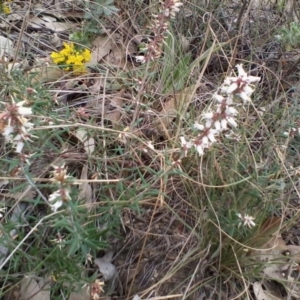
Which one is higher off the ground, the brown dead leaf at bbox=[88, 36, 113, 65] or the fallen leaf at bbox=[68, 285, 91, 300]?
the brown dead leaf at bbox=[88, 36, 113, 65]

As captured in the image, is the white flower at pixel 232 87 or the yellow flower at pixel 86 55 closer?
the white flower at pixel 232 87

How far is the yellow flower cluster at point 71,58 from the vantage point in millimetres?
2047

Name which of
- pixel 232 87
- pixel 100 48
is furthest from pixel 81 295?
pixel 100 48

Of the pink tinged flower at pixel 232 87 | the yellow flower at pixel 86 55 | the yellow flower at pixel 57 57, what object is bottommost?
the yellow flower at pixel 57 57

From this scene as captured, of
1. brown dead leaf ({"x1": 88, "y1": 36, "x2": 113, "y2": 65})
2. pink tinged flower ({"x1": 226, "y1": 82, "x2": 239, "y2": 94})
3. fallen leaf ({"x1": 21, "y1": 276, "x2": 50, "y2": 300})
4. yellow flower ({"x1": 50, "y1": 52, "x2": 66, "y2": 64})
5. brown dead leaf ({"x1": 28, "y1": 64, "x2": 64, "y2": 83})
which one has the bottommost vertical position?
fallen leaf ({"x1": 21, "y1": 276, "x2": 50, "y2": 300})

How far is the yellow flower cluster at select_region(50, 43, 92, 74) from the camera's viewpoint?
2.05 metres

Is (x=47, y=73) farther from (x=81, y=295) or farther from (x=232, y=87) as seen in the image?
(x=232, y=87)

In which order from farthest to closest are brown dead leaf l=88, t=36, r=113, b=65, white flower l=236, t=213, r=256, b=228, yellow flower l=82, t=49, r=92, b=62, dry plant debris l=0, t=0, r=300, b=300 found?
brown dead leaf l=88, t=36, r=113, b=65, yellow flower l=82, t=49, r=92, b=62, white flower l=236, t=213, r=256, b=228, dry plant debris l=0, t=0, r=300, b=300

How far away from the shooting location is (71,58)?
2.05 metres

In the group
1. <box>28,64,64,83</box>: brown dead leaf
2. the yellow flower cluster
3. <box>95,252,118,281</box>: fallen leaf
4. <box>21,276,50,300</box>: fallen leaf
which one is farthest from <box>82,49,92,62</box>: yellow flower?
<box>21,276,50,300</box>: fallen leaf

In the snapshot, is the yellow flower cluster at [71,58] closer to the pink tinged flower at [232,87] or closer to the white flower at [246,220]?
the white flower at [246,220]

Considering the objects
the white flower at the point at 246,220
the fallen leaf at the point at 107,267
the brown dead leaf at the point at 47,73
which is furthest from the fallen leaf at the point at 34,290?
the brown dead leaf at the point at 47,73

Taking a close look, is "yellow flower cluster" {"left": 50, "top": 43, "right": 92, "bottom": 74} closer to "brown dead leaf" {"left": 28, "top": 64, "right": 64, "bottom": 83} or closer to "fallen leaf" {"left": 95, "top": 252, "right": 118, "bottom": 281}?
"brown dead leaf" {"left": 28, "top": 64, "right": 64, "bottom": 83}

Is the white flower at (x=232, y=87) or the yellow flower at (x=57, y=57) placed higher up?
the white flower at (x=232, y=87)
